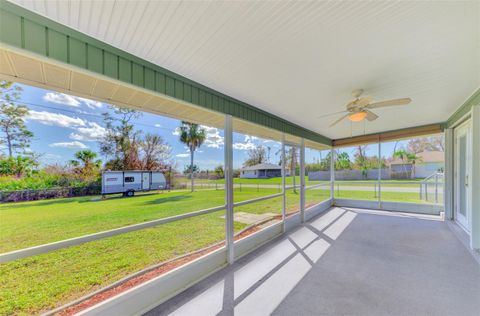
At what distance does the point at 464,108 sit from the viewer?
3.83 meters

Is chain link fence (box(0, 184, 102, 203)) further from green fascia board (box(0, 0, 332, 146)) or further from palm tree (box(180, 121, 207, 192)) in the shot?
palm tree (box(180, 121, 207, 192))

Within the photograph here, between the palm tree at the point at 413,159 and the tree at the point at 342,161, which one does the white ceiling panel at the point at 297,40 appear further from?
the palm tree at the point at 413,159

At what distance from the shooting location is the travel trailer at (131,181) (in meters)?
2.40

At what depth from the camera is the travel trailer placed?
2.40 metres

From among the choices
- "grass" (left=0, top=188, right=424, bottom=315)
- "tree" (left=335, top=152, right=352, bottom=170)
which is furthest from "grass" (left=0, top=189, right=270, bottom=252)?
"tree" (left=335, top=152, right=352, bottom=170)

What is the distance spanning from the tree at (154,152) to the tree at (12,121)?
1122 mm

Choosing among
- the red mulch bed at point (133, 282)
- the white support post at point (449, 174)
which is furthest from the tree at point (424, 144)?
the red mulch bed at point (133, 282)

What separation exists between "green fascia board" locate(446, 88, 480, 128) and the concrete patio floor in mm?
2476

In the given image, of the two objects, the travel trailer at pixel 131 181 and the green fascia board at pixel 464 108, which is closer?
the travel trailer at pixel 131 181

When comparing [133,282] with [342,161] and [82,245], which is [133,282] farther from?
[342,161]

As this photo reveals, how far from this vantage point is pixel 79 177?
2145 mm

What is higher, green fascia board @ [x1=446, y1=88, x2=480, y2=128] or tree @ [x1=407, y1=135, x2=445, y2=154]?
green fascia board @ [x1=446, y1=88, x2=480, y2=128]

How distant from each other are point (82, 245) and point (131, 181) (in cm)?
88

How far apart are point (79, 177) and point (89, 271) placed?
1.14 metres
